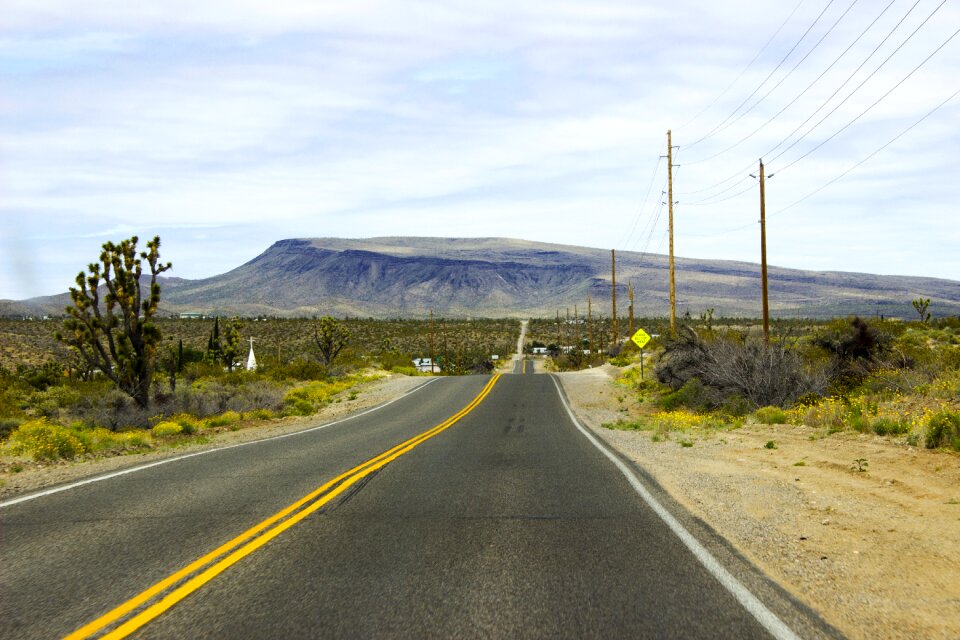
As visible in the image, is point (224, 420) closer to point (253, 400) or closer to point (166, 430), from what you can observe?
point (166, 430)

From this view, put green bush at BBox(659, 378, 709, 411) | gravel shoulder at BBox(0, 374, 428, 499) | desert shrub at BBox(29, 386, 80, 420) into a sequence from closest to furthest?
gravel shoulder at BBox(0, 374, 428, 499) < green bush at BBox(659, 378, 709, 411) < desert shrub at BBox(29, 386, 80, 420)

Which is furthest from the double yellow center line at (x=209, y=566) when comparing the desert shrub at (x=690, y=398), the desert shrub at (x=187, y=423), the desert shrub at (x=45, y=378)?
the desert shrub at (x=45, y=378)

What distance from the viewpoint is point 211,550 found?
6.53 meters

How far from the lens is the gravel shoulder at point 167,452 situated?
10.9 metres

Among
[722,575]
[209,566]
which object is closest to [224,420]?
[209,566]

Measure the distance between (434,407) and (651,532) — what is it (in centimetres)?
2112

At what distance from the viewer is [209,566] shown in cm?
602

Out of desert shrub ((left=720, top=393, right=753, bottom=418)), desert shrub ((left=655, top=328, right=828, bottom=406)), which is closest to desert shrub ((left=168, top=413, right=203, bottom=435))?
desert shrub ((left=720, top=393, right=753, bottom=418))

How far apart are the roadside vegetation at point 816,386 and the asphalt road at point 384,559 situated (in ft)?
19.7

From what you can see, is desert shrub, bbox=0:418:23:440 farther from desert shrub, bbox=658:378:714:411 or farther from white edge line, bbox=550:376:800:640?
desert shrub, bbox=658:378:714:411

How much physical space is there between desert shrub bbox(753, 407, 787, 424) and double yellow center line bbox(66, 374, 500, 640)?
10.8 metres

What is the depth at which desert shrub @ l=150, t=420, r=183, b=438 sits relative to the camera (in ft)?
65.7

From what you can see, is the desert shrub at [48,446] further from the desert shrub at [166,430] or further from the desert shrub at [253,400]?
the desert shrub at [253,400]

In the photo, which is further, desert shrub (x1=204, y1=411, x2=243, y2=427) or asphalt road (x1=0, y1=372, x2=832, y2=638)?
desert shrub (x1=204, y1=411, x2=243, y2=427)
